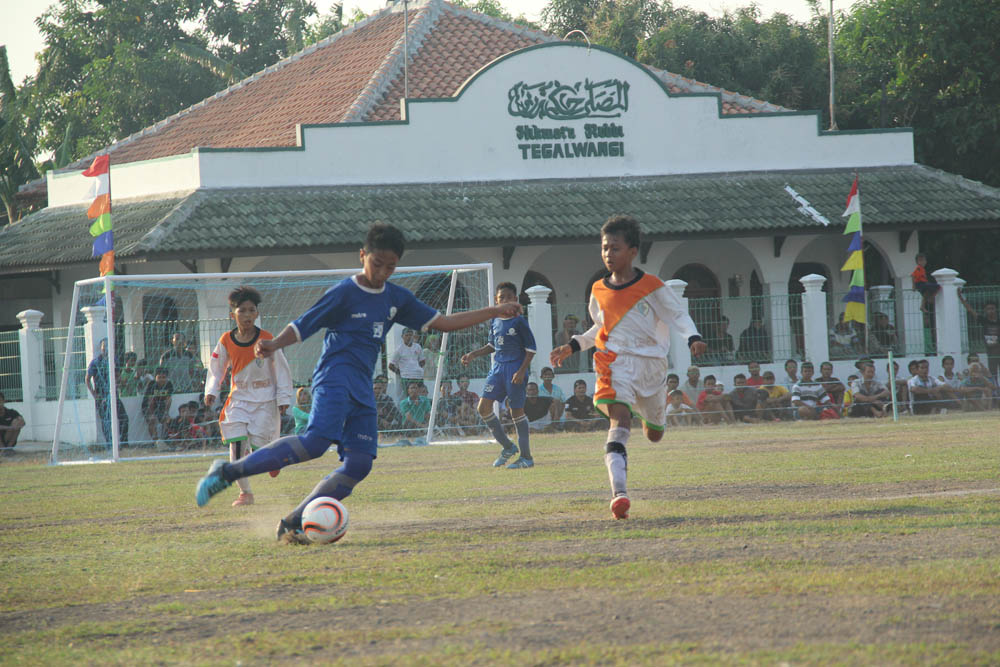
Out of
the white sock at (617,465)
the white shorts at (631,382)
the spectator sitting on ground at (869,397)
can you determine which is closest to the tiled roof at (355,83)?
the spectator sitting on ground at (869,397)

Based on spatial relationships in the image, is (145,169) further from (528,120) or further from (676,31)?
(676,31)

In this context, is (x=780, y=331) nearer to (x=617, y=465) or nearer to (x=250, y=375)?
(x=250, y=375)

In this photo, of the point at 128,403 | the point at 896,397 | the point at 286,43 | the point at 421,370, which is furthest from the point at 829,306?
the point at 286,43

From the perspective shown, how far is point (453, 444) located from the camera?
1789 cm

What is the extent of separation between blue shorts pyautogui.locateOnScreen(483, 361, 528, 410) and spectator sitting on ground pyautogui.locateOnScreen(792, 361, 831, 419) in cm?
825

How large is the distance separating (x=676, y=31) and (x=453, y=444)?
801 inches

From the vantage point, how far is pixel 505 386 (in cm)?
1362

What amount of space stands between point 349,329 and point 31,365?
14.6 meters

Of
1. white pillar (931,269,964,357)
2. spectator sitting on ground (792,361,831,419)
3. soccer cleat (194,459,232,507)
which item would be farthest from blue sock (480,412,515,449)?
white pillar (931,269,964,357)

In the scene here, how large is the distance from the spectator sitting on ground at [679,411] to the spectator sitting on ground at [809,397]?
1.68 m

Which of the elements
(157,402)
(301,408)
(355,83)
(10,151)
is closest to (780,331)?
(301,408)

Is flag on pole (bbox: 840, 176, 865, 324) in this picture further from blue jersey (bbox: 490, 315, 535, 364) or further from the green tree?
the green tree

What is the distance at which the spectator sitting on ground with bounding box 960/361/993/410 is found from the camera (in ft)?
68.8

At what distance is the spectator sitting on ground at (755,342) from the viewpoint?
21.5 meters
